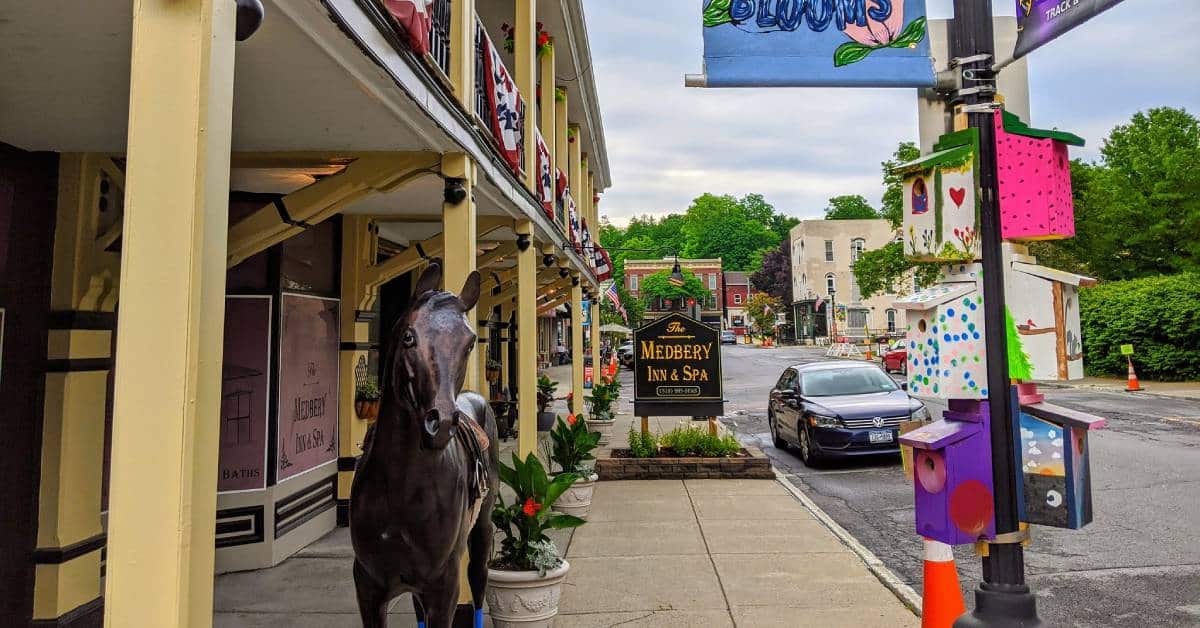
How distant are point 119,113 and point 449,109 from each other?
1.73 meters

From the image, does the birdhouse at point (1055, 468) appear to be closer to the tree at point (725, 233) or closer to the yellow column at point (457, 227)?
the yellow column at point (457, 227)

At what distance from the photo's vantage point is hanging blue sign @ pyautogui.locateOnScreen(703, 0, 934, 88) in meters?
2.79

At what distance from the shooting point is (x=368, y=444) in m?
3.18

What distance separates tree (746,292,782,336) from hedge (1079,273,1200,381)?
155 ft

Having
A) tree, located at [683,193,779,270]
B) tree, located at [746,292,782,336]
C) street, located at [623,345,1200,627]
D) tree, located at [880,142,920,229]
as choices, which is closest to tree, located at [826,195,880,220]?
tree, located at [683,193,779,270]

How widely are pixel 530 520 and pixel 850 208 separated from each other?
100922mm

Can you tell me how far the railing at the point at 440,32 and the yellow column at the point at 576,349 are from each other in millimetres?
6253

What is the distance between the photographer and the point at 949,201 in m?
2.71

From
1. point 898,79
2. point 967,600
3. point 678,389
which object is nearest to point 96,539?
point 898,79

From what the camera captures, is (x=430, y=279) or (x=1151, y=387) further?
(x=1151, y=387)

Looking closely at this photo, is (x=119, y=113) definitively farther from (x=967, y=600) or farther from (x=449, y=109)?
(x=967, y=600)

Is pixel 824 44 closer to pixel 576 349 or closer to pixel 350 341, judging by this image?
pixel 350 341

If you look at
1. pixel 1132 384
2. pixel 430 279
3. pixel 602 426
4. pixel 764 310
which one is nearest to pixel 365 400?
pixel 430 279

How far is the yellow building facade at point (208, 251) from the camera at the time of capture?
163 centimetres
